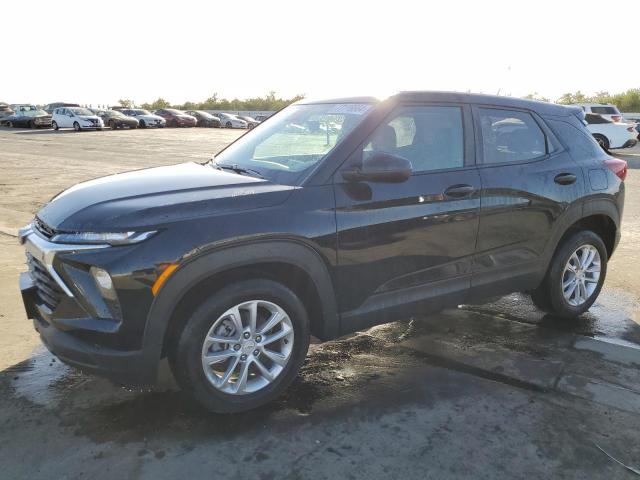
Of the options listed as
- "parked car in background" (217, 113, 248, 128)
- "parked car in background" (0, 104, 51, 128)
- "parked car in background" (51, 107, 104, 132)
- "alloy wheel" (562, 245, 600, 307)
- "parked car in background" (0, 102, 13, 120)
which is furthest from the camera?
"parked car in background" (217, 113, 248, 128)

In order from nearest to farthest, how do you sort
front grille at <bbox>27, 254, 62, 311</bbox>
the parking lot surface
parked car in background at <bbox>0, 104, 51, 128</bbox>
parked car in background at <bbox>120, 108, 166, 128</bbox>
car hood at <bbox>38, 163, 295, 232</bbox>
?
the parking lot surface
car hood at <bbox>38, 163, 295, 232</bbox>
front grille at <bbox>27, 254, 62, 311</bbox>
parked car in background at <bbox>0, 104, 51, 128</bbox>
parked car in background at <bbox>120, 108, 166, 128</bbox>

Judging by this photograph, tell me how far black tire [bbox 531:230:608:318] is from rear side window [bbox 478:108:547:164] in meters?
0.79

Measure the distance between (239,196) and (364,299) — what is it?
984 millimetres

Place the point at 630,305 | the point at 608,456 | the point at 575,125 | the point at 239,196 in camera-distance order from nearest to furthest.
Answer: the point at 608,456
the point at 239,196
the point at 575,125
the point at 630,305

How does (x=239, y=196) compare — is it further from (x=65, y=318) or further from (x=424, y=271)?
(x=424, y=271)

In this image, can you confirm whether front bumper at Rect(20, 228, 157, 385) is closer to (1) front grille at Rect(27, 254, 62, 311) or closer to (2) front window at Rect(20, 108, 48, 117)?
(1) front grille at Rect(27, 254, 62, 311)

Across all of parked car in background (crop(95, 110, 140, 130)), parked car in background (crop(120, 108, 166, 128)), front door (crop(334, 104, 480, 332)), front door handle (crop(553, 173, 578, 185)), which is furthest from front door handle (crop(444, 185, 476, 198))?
parked car in background (crop(120, 108, 166, 128))

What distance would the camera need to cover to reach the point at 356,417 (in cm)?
306

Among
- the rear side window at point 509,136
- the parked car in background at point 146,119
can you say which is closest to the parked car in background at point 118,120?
the parked car in background at point 146,119

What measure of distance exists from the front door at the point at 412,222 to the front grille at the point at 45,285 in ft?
4.98

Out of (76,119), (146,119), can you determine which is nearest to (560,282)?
(76,119)

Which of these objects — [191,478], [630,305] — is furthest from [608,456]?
[630,305]

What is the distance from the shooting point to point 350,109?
3.60m

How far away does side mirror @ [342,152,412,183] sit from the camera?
3.11 m
